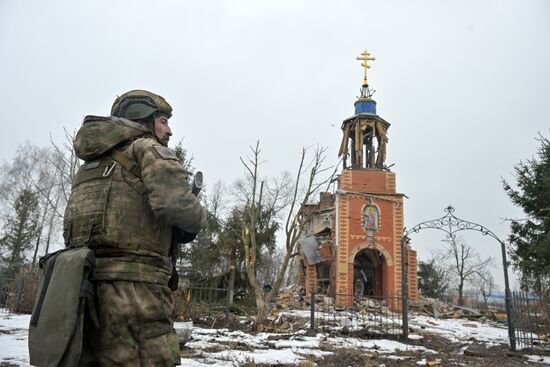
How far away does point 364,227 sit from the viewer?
2602cm

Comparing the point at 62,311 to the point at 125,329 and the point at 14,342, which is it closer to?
the point at 125,329

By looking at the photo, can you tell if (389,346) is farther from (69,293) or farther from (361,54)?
(361,54)

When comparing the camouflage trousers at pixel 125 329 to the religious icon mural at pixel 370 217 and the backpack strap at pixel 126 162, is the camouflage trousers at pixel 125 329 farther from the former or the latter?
the religious icon mural at pixel 370 217

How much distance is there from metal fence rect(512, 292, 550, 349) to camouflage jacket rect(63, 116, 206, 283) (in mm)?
10876

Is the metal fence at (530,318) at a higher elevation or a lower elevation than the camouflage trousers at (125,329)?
lower

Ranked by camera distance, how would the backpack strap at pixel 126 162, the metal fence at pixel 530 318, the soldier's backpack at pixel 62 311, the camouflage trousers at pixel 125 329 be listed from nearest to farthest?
1. the soldier's backpack at pixel 62 311
2. the camouflage trousers at pixel 125 329
3. the backpack strap at pixel 126 162
4. the metal fence at pixel 530 318

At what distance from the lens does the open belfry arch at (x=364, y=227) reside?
25359 millimetres

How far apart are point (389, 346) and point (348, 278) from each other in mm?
15218

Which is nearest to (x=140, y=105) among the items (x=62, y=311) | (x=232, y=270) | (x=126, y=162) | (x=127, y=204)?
(x=126, y=162)

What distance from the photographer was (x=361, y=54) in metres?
30.3

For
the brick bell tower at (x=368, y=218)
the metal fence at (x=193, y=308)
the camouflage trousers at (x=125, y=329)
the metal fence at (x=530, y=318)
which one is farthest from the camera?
the brick bell tower at (x=368, y=218)

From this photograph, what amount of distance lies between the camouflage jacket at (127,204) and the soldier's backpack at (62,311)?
14 centimetres

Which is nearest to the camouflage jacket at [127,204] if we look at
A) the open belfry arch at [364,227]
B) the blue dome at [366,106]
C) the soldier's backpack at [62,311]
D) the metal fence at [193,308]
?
the soldier's backpack at [62,311]

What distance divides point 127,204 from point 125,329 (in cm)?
67
